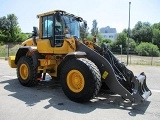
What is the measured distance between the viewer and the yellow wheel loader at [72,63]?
20.8 feet

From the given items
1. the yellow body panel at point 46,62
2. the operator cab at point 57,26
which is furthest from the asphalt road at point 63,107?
the operator cab at point 57,26

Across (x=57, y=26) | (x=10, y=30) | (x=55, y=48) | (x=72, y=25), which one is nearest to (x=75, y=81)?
(x=55, y=48)

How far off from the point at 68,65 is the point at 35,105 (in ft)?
4.71

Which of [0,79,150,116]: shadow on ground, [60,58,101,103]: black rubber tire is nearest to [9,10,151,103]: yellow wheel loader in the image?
[60,58,101,103]: black rubber tire

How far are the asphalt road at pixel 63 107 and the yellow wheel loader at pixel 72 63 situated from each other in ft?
0.97

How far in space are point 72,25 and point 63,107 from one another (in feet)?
11.2

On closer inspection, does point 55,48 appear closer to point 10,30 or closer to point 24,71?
point 24,71

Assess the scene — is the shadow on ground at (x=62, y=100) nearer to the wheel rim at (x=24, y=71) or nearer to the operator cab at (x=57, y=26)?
the wheel rim at (x=24, y=71)

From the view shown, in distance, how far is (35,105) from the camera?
6.32 m

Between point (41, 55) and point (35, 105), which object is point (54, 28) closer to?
point (41, 55)

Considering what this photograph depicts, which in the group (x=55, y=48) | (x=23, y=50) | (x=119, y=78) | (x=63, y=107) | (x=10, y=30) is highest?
(x=10, y=30)

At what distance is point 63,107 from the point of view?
6.18m

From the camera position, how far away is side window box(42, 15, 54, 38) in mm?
8289

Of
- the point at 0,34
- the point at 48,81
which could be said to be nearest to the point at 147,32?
the point at 0,34
